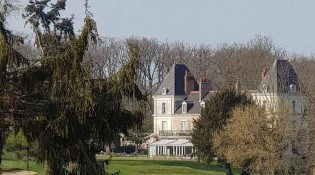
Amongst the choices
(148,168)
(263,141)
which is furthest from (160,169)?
(263,141)

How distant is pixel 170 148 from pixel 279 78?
16777 millimetres

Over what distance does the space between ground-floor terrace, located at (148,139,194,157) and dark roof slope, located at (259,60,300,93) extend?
12.9 meters

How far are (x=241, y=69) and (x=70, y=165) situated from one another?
7749 cm

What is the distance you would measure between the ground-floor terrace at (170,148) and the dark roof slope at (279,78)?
12.9m

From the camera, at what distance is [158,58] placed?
325ft

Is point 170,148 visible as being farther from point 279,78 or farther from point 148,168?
point 148,168

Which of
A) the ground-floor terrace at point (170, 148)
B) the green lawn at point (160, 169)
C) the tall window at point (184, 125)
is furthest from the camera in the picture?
the tall window at point (184, 125)

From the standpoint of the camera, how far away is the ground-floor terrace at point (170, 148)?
75.4 metres

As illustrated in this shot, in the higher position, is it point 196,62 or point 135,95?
point 196,62

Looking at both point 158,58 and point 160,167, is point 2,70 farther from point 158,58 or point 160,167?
point 158,58

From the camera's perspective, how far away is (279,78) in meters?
64.6

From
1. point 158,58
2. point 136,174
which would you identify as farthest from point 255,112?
point 158,58

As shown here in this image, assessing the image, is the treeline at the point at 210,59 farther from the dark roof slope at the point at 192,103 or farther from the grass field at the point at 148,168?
the grass field at the point at 148,168

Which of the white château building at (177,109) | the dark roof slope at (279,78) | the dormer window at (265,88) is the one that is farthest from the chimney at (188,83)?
the dormer window at (265,88)
